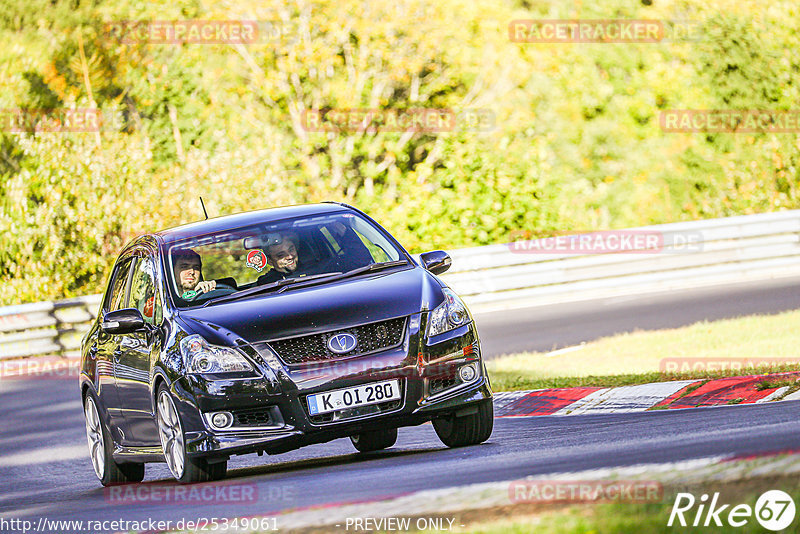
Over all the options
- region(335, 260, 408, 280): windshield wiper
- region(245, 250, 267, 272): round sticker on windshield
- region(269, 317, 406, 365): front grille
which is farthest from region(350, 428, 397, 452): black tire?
region(269, 317, 406, 365): front grille

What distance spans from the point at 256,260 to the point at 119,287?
1.48m

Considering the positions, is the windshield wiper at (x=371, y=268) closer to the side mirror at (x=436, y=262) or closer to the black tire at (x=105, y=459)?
the side mirror at (x=436, y=262)

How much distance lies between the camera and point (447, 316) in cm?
839

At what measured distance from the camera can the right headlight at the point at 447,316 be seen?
8273mm

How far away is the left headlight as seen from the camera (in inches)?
313

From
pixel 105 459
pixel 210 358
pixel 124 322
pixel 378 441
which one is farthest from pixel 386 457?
pixel 105 459

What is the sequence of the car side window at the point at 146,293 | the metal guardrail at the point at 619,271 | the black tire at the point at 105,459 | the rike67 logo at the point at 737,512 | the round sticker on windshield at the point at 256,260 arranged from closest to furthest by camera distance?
the rike67 logo at the point at 737,512, the car side window at the point at 146,293, the round sticker on windshield at the point at 256,260, the black tire at the point at 105,459, the metal guardrail at the point at 619,271

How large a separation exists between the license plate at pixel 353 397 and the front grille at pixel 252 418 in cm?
25

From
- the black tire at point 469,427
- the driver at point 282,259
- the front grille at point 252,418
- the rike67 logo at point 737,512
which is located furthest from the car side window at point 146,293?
the rike67 logo at point 737,512

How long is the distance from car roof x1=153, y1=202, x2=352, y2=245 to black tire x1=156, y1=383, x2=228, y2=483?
1.35 meters

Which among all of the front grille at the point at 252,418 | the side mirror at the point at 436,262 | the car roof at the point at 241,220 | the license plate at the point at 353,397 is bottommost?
the front grille at the point at 252,418

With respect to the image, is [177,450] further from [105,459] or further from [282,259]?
[105,459]

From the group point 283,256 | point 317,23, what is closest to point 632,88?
point 317,23

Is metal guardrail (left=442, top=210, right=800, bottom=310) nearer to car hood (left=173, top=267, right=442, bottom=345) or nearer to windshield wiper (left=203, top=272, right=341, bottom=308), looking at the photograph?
windshield wiper (left=203, top=272, right=341, bottom=308)
